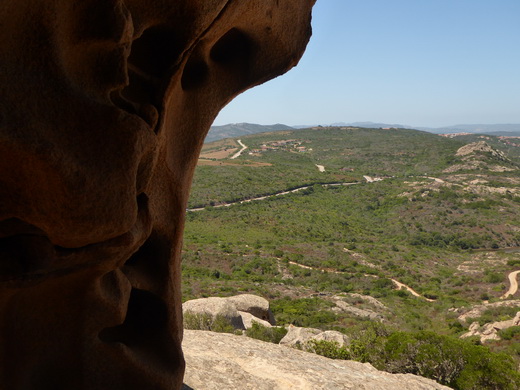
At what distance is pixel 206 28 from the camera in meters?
3.85

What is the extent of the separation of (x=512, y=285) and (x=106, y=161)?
34866mm

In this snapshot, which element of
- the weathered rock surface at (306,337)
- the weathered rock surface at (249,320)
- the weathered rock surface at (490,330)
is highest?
the weathered rock surface at (306,337)

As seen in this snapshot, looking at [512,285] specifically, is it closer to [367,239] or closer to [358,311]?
[358,311]

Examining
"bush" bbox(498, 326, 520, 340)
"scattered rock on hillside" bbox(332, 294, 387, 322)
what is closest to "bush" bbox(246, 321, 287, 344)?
"scattered rock on hillside" bbox(332, 294, 387, 322)

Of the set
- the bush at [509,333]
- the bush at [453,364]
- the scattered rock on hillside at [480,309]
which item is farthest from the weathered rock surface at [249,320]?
the scattered rock on hillside at [480,309]

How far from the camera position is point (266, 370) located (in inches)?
286

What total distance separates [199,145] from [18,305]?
241 centimetres

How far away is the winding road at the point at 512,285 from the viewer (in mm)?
29894

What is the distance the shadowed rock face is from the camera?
8.75 feet

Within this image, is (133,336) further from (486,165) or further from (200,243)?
(486,165)

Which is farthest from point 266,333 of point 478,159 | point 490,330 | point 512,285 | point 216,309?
point 478,159

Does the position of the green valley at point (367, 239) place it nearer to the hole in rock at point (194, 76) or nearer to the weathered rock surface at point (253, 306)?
the weathered rock surface at point (253, 306)

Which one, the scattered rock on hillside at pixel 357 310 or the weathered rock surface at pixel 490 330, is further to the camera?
the scattered rock on hillside at pixel 357 310

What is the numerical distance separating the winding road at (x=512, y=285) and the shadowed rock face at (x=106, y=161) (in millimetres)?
30121
